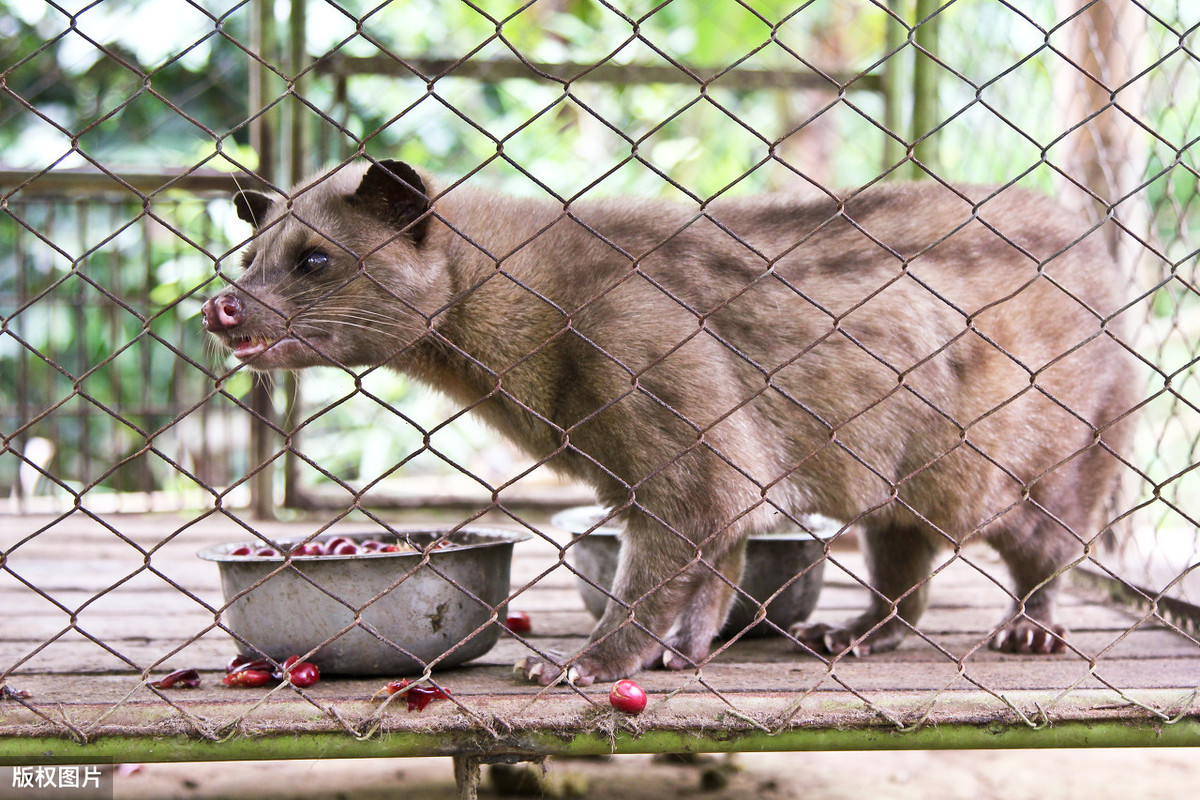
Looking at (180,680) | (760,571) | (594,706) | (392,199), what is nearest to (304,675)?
(180,680)

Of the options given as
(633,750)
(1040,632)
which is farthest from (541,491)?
(633,750)

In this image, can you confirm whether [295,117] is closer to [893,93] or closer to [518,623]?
[893,93]

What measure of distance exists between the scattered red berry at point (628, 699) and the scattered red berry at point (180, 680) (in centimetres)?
117

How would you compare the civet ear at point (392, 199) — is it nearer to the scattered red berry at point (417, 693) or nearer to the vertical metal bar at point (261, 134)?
the scattered red berry at point (417, 693)

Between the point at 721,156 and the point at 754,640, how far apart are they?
5.90m

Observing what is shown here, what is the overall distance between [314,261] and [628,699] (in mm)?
1566

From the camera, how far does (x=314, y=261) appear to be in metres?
3.26

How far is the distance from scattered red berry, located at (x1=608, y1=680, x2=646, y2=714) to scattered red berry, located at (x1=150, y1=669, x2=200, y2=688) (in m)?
1.17

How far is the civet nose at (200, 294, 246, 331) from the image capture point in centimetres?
307

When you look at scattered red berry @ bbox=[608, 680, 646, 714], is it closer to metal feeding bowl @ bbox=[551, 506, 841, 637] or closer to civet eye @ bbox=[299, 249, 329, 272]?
metal feeding bowl @ bbox=[551, 506, 841, 637]

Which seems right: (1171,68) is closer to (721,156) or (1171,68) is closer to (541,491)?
(721,156)

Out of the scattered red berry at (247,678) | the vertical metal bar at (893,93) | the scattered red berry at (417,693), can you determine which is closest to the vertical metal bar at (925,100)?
the vertical metal bar at (893,93)

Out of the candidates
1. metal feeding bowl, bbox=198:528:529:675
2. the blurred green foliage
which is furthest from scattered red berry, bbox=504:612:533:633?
the blurred green foliage

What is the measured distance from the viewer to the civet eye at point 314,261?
10.7 feet
